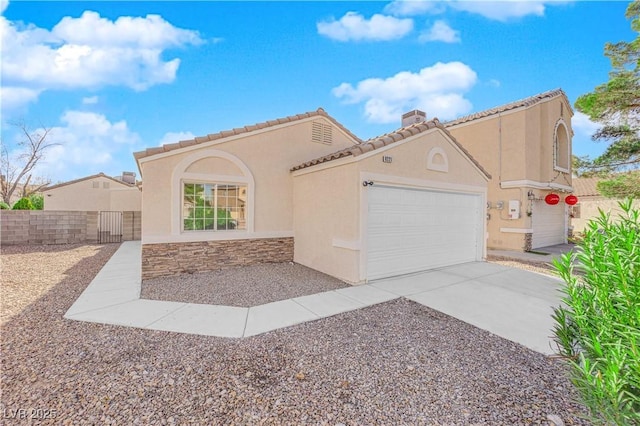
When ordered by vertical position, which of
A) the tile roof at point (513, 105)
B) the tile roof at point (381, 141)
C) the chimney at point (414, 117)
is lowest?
the tile roof at point (381, 141)

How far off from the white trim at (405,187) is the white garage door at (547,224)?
6.24 metres

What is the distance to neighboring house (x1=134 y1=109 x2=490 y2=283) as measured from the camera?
308 inches

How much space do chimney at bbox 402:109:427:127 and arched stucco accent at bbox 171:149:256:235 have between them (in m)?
6.03

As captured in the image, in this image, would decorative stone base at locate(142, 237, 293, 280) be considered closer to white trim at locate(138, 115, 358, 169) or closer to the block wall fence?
white trim at locate(138, 115, 358, 169)

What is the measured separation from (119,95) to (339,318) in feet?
47.1

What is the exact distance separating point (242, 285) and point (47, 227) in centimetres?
1449

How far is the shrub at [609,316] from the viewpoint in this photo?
1.87 metres

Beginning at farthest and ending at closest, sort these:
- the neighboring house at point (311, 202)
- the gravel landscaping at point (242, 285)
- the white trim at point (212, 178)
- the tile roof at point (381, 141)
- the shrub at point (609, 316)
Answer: the white trim at point (212, 178) < the neighboring house at point (311, 202) < the tile roof at point (381, 141) < the gravel landscaping at point (242, 285) < the shrub at point (609, 316)

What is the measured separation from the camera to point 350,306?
5.91 metres

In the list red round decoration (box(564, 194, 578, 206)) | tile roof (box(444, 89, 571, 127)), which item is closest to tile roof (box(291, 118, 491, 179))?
tile roof (box(444, 89, 571, 127))

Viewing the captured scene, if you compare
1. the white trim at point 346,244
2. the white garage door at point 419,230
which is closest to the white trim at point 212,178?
the white trim at point 346,244

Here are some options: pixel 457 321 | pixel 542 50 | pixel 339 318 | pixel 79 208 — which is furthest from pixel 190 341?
pixel 79 208

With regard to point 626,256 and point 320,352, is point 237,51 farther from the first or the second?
point 626,256

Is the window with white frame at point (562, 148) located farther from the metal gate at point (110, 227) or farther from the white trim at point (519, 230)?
the metal gate at point (110, 227)
